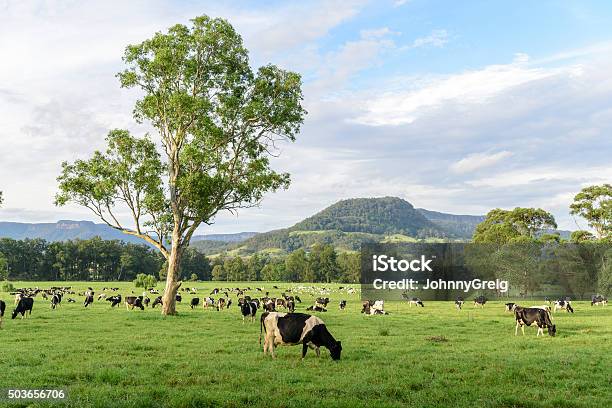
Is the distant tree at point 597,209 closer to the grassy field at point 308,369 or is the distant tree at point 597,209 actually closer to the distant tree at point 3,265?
the grassy field at point 308,369

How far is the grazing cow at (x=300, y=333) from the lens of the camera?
1761 centimetres

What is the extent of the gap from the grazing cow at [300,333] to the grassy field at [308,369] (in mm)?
535

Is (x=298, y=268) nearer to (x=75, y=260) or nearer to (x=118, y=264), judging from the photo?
(x=118, y=264)

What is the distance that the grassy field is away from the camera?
1227 centimetres

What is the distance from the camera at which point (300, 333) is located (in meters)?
17.6

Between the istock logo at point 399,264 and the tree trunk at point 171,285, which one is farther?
the istock logo at point 399,264

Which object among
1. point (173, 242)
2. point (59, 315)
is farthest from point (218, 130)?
point (59, 315)

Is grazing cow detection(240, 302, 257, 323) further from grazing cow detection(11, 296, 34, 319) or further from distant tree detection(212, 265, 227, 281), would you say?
distant tree detection(212, 265, 227, 281)

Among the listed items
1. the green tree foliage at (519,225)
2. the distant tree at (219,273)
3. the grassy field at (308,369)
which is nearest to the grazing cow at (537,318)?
the grassy field at (308,369)

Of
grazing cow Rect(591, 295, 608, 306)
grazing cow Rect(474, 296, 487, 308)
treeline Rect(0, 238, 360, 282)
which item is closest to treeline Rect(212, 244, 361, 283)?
treeline Rect(0, 238, 360, 282)

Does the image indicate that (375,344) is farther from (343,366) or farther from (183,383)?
(183,383)

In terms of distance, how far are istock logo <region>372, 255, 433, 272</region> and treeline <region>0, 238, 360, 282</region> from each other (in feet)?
175

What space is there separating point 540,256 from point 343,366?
203ft

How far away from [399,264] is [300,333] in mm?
78803
